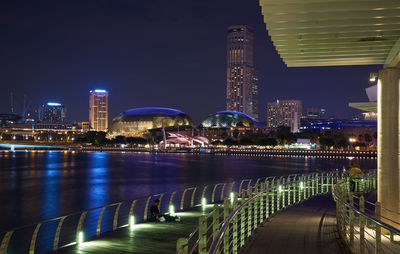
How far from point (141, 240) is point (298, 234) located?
3741 mm

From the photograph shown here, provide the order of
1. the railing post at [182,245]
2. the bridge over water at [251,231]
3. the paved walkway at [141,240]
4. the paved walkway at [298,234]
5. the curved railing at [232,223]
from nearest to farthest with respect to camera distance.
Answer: the railing post at [182,245]
the curved railing at [232,223]
the bridge over water at [251,231]
the paved walkway at [298,234]
the paved walkway at [141,240]

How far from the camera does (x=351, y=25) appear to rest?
27.1 ft

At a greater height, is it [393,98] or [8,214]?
[393,98]

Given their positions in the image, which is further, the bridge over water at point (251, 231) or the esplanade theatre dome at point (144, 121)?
the esplanade theatre dome at point (144, 121)

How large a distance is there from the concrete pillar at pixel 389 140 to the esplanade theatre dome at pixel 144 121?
171m

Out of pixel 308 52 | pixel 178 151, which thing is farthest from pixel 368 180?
pixel 178 151

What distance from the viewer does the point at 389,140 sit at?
431 inches

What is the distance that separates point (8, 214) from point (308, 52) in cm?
2168

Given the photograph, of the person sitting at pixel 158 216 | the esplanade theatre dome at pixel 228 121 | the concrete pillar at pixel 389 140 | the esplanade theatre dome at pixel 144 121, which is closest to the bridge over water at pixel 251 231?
the person sitting at pixel 158 216

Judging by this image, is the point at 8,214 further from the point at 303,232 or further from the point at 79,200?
the point at 303,232

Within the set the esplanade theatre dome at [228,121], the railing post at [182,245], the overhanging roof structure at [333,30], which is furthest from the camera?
the esplanade theatre dome at [228,121]

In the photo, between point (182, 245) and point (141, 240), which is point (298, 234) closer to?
point (141, 240)

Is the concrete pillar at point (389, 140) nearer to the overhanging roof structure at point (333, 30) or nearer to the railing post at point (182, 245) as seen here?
the overhanging roof structure at point (333, 30)

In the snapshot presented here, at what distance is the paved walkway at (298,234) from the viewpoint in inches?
339
